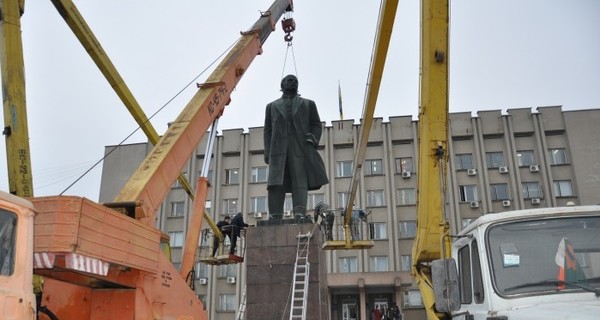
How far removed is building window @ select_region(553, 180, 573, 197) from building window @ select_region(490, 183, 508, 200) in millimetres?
3228

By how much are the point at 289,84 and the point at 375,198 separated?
2330 centimetres

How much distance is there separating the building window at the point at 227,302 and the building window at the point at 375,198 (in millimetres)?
10976

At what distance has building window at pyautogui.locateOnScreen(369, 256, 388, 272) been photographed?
32.9 metres

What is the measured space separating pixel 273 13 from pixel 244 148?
70.3 ft

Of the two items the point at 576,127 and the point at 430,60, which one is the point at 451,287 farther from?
the point at 576,127

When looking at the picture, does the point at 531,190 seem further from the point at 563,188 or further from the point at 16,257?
the point at 16,257

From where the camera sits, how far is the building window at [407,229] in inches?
1312

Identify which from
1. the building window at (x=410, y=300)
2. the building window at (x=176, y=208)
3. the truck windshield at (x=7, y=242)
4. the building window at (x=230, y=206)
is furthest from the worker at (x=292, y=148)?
the building window at (x=176, y=208)

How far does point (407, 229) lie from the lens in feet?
110

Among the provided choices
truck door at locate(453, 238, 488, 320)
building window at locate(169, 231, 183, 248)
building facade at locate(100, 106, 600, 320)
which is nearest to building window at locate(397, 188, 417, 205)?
building facade at locate(100, 106, 600, 320)

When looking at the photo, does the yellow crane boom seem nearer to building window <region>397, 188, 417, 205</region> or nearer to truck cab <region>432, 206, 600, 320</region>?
truck cab <region>432, 206, 600, 320</region>

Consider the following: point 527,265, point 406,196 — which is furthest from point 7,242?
point 406,196

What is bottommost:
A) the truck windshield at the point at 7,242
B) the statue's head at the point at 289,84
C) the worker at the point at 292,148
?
the truck windshield at the point at 7,242

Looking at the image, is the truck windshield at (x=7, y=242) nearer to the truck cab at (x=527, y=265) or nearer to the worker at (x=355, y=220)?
the truck cab at (x=527, y=265)
